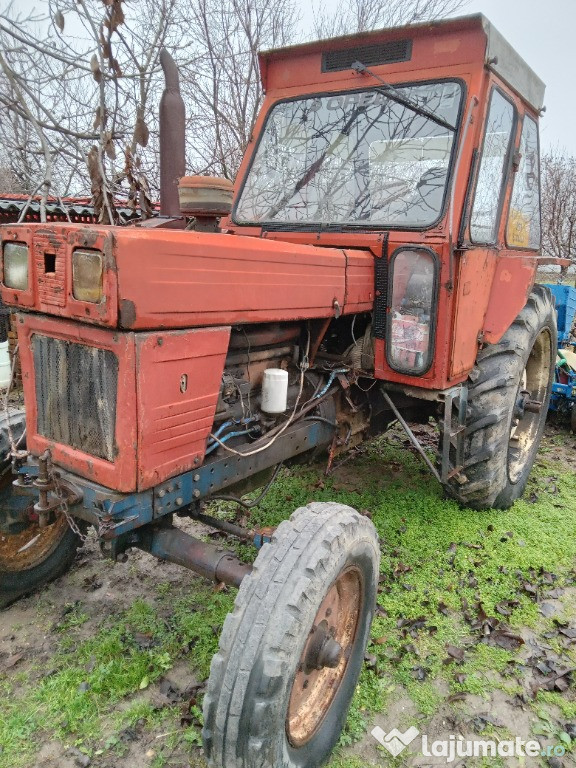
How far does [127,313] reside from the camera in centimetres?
174

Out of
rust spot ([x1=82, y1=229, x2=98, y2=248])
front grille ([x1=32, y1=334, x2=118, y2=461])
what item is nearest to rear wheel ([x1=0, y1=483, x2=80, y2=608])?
front grille ([x1=32, y1=334, x2=118, y2=461])

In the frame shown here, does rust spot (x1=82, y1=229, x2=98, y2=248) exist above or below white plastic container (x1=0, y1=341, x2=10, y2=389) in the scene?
above

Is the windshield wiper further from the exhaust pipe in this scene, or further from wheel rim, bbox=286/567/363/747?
wheel rim, bbox=286/567/363/747

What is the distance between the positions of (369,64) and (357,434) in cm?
197

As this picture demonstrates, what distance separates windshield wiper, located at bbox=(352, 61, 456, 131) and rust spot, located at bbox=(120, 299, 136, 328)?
1.86 m

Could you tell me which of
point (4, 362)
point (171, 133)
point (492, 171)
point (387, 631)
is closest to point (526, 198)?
point (492, 171)

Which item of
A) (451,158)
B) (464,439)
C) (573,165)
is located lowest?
(464,439)

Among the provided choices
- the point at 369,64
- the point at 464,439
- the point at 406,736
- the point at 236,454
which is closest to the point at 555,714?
the point at 406,736

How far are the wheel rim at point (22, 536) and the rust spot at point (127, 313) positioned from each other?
137 centimetres

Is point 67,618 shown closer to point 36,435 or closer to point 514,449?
point 36,435

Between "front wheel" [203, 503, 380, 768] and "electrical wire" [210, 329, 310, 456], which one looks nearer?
"front wheel" [203, 503, 380, 768]

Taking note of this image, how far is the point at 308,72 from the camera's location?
3254 mm

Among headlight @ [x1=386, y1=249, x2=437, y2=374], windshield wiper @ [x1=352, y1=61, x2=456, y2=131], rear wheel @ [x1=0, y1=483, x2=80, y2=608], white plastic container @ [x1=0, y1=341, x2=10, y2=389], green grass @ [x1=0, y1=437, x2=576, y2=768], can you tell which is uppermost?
windshield wiper @ [x1=352, y1=61, x2=456, y2=131]

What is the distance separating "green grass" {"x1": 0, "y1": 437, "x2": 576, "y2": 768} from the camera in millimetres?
2281
